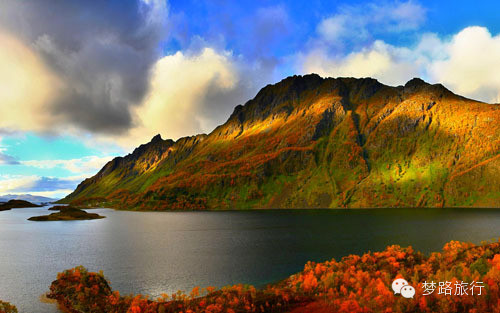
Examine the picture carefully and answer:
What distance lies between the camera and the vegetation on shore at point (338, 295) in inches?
871

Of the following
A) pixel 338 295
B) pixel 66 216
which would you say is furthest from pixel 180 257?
pixel 66 216

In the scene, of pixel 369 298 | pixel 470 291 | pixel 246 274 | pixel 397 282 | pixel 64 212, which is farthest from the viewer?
pixel 64 212

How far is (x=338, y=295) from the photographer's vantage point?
2894 centimetres

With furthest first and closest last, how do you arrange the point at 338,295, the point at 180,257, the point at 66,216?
the point at 66,216 < the point at 180,257 < the point at 338,295

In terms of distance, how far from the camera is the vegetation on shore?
2212 cm

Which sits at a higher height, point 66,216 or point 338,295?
point 338,295

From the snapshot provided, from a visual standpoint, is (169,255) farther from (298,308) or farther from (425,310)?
(425,310)

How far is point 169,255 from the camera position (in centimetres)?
6450

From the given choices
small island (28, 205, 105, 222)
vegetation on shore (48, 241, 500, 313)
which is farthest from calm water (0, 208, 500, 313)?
small island (28, 205, 105, 222)

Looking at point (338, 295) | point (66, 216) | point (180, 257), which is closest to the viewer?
point (338, 295)

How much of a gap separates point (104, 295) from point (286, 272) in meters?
28.6

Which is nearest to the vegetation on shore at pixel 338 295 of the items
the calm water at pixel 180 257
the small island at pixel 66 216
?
the calm water at pixel 180 257

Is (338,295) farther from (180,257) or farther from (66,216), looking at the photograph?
(66,216)

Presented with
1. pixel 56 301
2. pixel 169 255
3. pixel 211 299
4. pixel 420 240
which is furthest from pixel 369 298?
pixel 420 240
